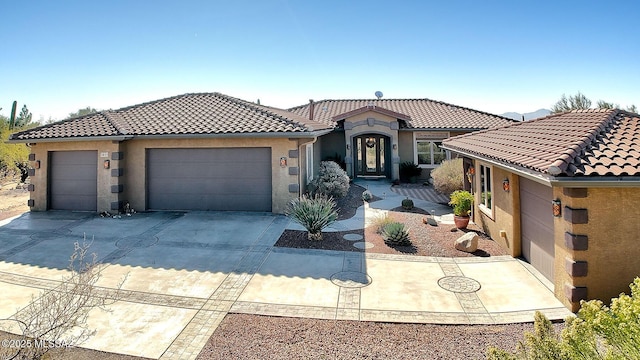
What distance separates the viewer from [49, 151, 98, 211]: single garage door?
45.1 ft

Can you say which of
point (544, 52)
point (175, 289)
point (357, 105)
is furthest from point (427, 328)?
point (357, 105)

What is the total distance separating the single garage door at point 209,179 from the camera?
43.2 feet

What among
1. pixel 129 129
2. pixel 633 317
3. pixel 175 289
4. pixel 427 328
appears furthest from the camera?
pixel 129 129

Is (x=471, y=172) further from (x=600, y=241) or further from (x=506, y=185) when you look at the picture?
(x=600, y=241)

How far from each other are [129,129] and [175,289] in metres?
9.32

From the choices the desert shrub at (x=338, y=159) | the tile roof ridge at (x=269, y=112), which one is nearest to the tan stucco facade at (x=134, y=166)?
the tile roof ridge at (x=269, y=112)

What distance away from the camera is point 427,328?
5.27 meters

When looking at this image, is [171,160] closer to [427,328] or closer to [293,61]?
[293,61]

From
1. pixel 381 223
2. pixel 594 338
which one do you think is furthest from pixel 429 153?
pixel 594 338

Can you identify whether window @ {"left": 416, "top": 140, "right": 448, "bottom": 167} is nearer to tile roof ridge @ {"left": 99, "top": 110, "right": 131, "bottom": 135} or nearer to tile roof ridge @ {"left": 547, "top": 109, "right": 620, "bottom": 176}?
tile roof ridge @ {"left": 547, "top": 109, "right": 620, "bottom": 176}

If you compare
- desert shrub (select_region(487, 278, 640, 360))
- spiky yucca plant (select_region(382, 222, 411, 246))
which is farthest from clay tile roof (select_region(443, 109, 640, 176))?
spiky yucca plant (select_region(382, 222, 411, 246))

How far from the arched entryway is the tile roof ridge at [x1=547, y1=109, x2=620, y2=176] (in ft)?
46.4

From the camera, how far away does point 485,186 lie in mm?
10719

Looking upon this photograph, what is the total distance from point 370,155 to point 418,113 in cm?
516
